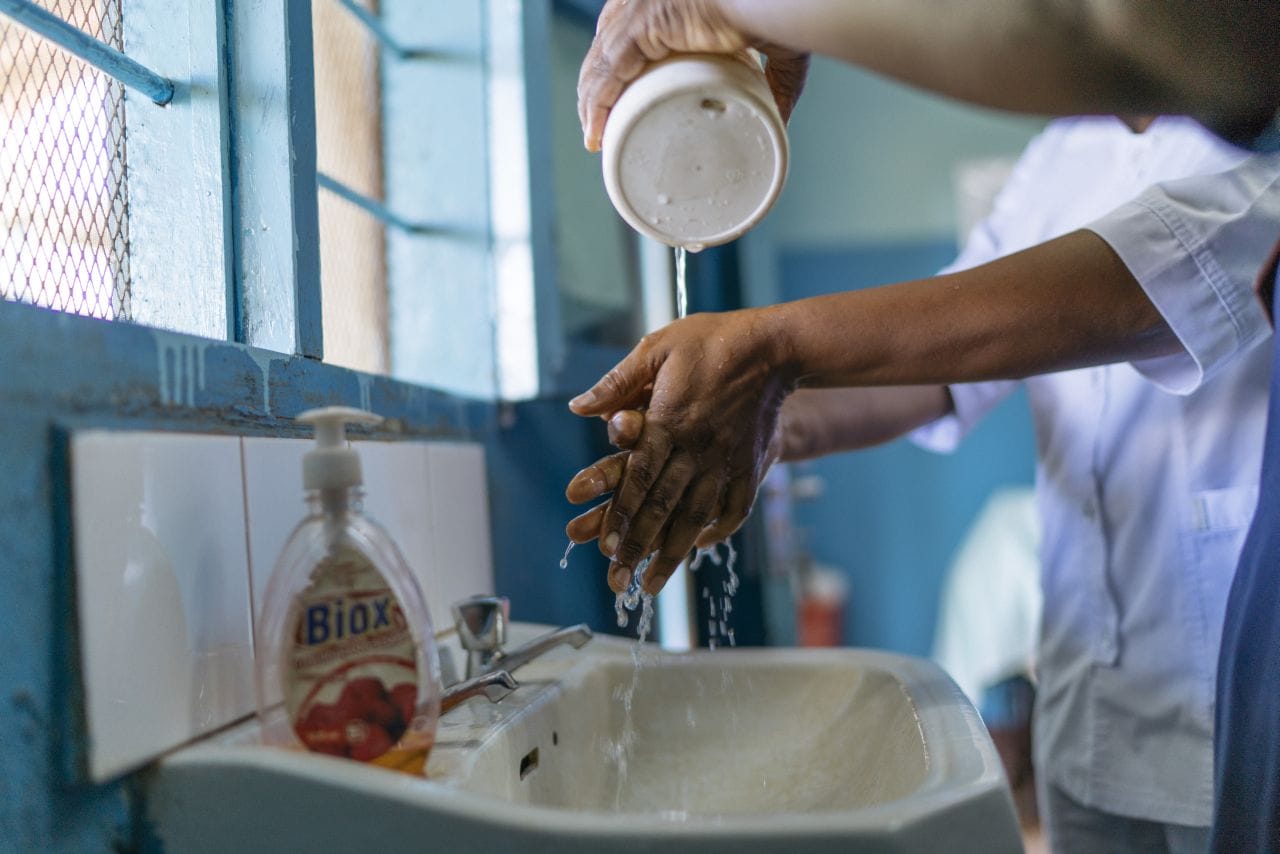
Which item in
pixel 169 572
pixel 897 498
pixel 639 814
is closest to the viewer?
pixel 639 814

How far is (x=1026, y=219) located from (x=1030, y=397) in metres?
0.22

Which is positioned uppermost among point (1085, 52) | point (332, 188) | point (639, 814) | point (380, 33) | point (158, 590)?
point (380, 33)

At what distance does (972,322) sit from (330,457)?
52 centimetres

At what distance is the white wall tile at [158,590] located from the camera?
54cm

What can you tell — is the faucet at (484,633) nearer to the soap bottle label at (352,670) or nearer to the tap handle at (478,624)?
the tap handle at (478,624)

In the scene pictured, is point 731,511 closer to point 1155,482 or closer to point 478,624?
point 478,624

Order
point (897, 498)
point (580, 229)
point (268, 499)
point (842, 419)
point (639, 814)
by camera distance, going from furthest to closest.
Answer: point (897, 498)
point (580, 229)
point (842, 419)
point (268, 499)
point (639, 814)

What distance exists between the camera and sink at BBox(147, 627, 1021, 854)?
0.47m

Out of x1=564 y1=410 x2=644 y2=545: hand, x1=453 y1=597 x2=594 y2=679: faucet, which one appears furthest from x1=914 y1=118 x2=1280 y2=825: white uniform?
x1=453 y1=597 x2=594 y2=679: faucet

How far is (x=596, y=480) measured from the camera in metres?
0.75

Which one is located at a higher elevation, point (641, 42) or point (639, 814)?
point (641, 42)

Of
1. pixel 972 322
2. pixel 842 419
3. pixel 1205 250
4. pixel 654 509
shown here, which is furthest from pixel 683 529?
pixel 1205 250

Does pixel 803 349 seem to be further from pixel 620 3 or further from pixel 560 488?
pixel 560 488

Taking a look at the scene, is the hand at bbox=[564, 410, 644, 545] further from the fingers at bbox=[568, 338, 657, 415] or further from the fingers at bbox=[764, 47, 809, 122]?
the fingers at bbox=[764, 47, 809, 122]
